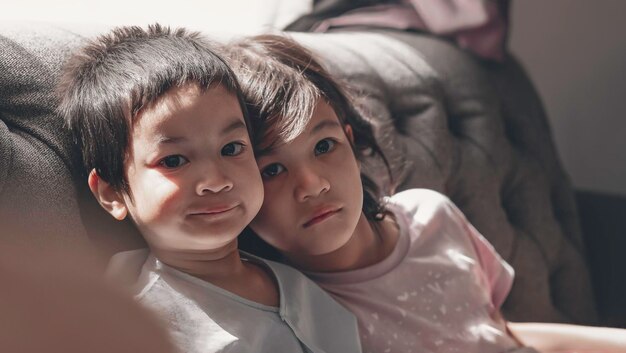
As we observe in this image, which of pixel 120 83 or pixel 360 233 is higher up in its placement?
pixel 120 83

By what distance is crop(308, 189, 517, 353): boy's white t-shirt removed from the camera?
101 cm

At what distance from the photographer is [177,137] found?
2.56ft

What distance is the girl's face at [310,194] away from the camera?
3.00 feet

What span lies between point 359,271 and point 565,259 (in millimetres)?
640

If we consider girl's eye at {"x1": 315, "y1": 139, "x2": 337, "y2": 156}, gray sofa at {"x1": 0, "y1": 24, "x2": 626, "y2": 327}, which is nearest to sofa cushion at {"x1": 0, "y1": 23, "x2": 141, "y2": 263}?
gray sofa at {"x1": 0, "y1": 24, "x2": 626, "y2": 327}

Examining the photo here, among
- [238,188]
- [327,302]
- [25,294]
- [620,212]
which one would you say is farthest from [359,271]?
[620,212]

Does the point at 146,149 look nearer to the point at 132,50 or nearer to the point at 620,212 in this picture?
the point at 132,50

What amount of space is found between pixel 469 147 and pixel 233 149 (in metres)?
0.67

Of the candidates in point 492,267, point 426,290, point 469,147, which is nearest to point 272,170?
point 426,290

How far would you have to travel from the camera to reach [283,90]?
93 centimetres

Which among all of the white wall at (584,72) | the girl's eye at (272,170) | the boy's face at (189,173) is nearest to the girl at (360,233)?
the girl's eye at (272,170)

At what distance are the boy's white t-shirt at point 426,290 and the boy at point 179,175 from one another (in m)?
0.15

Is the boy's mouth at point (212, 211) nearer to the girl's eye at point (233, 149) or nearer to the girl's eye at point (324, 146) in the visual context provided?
the girl's eye at point (233, 149)

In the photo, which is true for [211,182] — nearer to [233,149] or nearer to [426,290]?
[233,149]
